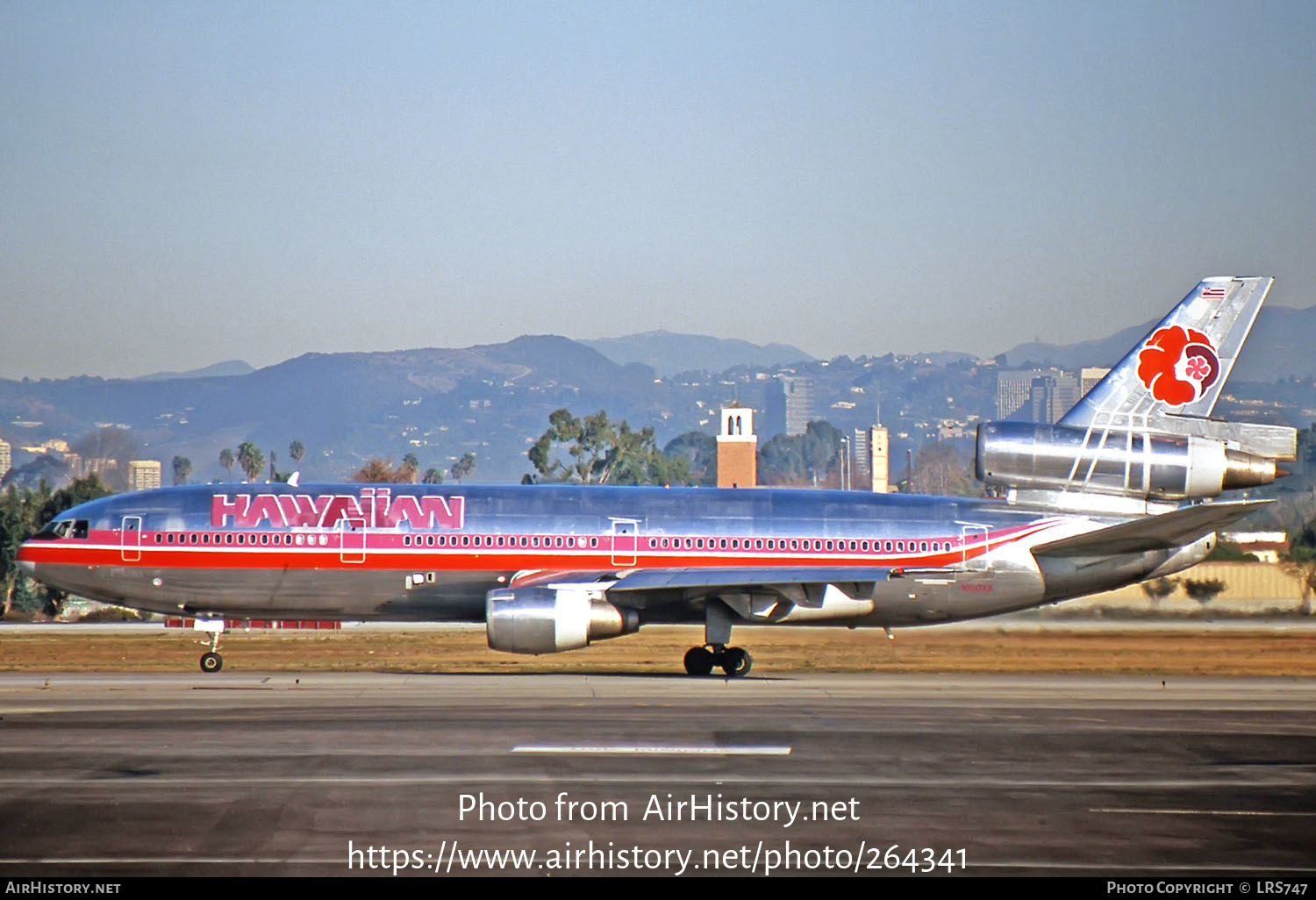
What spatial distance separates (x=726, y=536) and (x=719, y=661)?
2.96 metres

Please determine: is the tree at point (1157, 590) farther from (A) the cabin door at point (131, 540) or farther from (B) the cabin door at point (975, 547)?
(A) the cabin door at point (131, 540)

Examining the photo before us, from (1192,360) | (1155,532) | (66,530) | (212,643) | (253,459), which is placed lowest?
(212,643)

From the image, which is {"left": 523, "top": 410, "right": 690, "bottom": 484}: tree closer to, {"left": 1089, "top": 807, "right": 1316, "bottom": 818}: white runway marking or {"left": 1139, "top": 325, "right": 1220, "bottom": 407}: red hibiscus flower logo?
{"left": 1139, "top": 325, "right": 1220, "bottom": 407}: red hibiscus flower logo

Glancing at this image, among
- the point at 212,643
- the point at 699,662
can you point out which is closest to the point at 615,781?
the point at 699,662

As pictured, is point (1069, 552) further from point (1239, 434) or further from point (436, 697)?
point (436, 697)

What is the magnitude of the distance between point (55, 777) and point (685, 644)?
28987 mm

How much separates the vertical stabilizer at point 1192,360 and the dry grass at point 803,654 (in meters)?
7.07

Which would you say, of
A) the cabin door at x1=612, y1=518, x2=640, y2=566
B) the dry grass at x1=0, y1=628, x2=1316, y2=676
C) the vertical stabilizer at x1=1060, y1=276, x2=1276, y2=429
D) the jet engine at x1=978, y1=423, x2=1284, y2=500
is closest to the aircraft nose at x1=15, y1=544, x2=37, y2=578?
the dry grass at x1=0, y1=628, x2=1316, y2=676

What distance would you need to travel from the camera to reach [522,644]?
31.1 m

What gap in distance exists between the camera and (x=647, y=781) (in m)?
18.1

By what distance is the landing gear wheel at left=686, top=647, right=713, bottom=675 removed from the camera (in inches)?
1329

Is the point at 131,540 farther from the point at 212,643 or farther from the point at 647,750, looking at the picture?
the point at 647,750

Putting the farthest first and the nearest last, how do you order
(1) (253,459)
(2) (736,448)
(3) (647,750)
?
1. (1) (253,459)
2. (2) (736,448)
3. (3) (647,750)

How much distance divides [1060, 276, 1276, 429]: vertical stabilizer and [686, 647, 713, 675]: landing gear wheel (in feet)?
34.8
